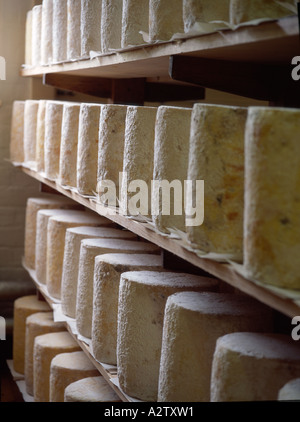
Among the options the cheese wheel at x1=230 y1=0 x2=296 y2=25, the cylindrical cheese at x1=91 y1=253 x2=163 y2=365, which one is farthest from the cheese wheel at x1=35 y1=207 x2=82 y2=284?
the cheese wheel at x1=230 y1=0 x2=296 y2=25

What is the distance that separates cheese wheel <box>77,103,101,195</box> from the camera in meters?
2.47

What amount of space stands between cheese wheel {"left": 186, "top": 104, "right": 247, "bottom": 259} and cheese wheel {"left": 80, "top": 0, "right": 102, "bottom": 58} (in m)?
1.21

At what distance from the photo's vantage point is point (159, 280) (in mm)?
2072

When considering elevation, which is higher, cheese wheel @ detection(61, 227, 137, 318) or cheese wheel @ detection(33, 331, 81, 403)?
cheese wheel @ detection(61, 227, 137, 318)

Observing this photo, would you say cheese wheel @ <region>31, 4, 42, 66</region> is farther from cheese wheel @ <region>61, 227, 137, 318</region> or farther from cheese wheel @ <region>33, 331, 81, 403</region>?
cheese wheel @ <region>33, 331, 81, 403</region>

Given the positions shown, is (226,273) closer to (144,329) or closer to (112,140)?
(144,329)

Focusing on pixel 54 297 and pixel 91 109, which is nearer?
pixel 91 109

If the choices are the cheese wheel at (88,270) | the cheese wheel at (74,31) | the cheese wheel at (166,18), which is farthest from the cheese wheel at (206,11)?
the cheese wheel at (74,31)

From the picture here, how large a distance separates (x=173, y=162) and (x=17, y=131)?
2.31m

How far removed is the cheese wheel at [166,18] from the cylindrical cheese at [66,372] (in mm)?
1444

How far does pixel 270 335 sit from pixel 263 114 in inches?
23.9

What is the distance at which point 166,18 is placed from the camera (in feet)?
6.02
